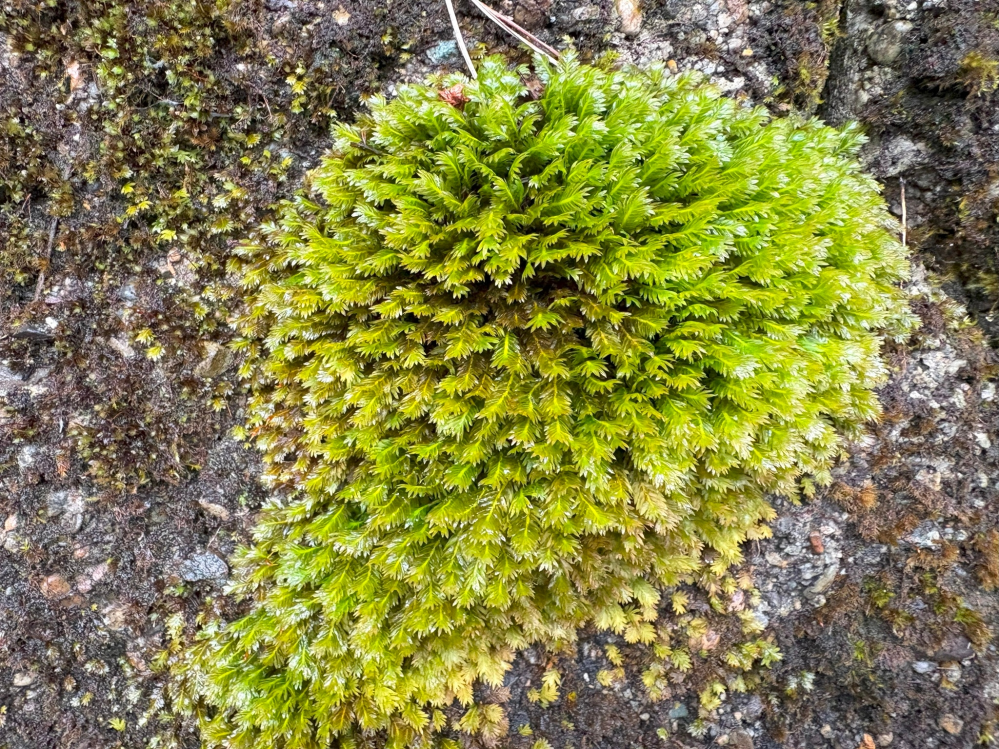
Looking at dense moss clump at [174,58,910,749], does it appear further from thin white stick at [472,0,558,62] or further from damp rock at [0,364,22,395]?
damp rock at [0,364,22,395]

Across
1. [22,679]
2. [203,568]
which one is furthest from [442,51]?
[22,679]

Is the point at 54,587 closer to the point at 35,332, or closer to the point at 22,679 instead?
the point at 22,679

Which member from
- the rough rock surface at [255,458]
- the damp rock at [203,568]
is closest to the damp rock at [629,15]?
the rough rock surface at [255,458]

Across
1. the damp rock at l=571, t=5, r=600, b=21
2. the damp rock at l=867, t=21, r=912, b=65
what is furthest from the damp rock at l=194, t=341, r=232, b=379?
the damp rock at l=867, t=21, r=912, b=65

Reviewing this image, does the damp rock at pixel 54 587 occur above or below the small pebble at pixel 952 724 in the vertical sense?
below

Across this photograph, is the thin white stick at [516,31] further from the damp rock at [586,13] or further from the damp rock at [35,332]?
the damp rock at [35,332]

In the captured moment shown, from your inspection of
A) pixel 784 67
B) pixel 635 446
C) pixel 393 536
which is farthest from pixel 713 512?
pixel 784 67
